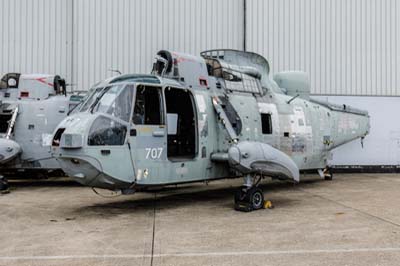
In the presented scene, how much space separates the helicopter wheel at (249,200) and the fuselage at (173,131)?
84cm

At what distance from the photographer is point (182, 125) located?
933 cm

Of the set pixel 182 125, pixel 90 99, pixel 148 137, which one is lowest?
pixel 148 137

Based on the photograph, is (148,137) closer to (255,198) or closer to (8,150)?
(255,198)

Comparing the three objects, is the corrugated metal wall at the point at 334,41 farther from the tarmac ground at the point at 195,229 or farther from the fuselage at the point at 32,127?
the fuselage at the point at 32,127

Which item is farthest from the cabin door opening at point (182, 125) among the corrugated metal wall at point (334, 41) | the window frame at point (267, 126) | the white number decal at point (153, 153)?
the corrugated metal wall at point (334, 41)

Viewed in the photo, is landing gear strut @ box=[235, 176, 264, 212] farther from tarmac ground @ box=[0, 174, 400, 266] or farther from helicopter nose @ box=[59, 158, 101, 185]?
helicopter nose @ box=[59, 158, 101, 185]

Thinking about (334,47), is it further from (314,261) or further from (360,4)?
(314,261)

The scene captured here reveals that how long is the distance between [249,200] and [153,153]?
215 centimetres

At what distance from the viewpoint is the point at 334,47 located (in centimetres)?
1711

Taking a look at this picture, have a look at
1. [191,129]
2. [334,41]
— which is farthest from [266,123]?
[334,41]

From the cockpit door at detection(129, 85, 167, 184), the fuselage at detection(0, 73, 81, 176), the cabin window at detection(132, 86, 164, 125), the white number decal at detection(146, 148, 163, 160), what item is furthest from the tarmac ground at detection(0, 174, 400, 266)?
the cabin window at detection(132, 86, 164, 125)

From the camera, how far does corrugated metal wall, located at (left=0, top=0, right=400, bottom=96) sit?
1605cm

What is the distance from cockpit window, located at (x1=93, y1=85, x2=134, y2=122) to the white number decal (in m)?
0.71

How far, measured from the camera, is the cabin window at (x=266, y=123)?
10.2 m
